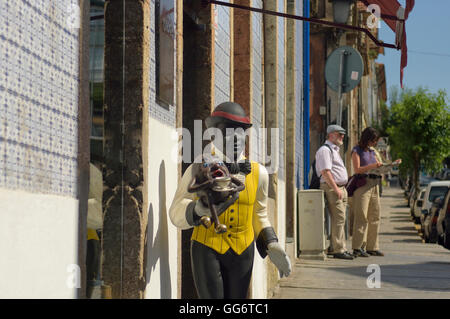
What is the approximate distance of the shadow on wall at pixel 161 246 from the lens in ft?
13.0

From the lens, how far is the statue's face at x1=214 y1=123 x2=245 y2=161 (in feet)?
13.0

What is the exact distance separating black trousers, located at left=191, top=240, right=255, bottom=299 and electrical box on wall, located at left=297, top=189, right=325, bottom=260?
7.10 meters

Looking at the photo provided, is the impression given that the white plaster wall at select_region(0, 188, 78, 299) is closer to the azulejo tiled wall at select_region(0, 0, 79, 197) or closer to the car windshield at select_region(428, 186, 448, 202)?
the azulejo tiled wall at select_region(0, 0, 79, 197)

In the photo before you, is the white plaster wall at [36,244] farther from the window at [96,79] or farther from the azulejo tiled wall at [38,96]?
the window at [96,79]

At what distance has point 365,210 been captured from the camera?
10750 millimetres

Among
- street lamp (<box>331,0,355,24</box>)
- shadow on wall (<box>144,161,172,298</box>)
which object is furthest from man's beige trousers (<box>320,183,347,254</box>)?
shadow on wall (<box>144,161,172,298</box>)

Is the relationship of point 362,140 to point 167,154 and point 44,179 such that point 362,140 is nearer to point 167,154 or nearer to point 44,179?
point 167,154

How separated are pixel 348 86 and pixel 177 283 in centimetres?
876

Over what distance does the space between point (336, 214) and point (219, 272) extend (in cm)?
671

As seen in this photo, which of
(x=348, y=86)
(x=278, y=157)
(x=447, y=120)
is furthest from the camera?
(x=447, y=120)

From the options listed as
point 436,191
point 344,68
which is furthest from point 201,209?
point 436,191

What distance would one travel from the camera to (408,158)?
36938 mm
